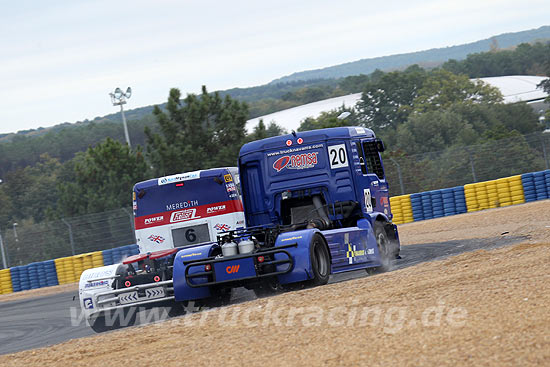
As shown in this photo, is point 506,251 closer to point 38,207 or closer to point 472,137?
point 472,137

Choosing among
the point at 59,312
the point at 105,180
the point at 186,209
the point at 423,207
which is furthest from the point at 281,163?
the point at 105,180

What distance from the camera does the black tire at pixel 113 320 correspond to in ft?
43.1

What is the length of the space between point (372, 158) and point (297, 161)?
5.35 feet

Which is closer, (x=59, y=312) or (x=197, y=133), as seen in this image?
(x=59, y=312)

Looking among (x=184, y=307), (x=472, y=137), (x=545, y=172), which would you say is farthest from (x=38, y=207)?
(x=184, y=307)

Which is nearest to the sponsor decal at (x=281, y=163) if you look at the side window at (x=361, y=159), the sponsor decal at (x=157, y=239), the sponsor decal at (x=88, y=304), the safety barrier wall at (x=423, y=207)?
the side window at (x=361, y=159)

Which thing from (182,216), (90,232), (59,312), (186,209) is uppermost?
(186,209)

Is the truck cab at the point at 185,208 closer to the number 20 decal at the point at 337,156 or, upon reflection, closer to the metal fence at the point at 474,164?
the number 20 decal at the point at 337,156

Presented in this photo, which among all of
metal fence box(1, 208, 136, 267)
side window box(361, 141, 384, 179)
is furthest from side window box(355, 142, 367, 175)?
metal fence box(1, 208, 136, 267)

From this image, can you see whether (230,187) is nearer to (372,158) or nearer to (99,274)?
(372,158)

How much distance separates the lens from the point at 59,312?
17.7 metres

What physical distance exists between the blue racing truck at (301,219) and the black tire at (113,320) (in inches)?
49.9

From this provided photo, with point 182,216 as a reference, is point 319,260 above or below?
below

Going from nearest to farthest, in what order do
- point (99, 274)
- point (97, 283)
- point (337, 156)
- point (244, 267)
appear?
point (244, 267), point (97, 283), point (99, 274), point (337, 156)
